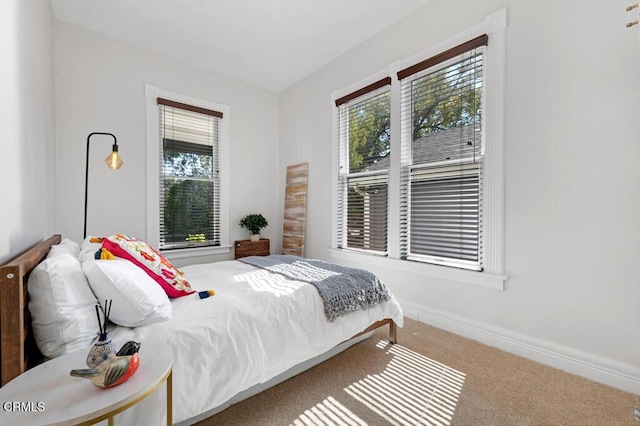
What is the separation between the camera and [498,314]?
7.21 ft

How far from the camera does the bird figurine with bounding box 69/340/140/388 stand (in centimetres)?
81

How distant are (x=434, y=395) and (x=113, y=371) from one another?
1647 mm

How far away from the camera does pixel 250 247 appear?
3969 millimetres

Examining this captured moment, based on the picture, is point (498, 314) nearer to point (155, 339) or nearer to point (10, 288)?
point (155, 339)

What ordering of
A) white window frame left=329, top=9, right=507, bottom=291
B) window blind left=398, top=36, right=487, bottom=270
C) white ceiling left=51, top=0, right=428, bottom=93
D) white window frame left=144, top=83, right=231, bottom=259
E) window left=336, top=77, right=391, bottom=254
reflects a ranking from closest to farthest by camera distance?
white window frame left=329, top=9, right=507, bottom=291 → window blind left=398, top=36, right=487, bottom=270 → white ceiling left=51, top=0, right=428, bottom=93 → window left=336, top=77, right=391, bottom=254 → white window frame left=144, top=83, right=231, bottom=259

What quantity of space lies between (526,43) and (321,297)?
2369mm

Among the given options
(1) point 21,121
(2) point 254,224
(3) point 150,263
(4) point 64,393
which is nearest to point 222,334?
(4) point 64,393

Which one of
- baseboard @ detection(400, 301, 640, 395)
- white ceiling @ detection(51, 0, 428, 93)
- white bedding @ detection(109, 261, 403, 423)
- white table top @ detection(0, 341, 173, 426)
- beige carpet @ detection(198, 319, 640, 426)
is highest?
white ceiling @ detection(51, 0, 428, 93)

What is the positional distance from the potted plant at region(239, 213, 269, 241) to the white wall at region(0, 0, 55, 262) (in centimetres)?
224

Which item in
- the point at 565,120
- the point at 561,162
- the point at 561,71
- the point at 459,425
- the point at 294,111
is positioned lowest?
the point at 459,425

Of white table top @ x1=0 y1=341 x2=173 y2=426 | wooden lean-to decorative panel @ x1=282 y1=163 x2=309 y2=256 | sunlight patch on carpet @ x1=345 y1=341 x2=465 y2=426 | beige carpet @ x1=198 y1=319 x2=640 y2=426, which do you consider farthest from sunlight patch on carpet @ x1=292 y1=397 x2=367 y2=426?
wooden lean-to decorative panel @ x1=282 y1=163 x2=309 y2=256

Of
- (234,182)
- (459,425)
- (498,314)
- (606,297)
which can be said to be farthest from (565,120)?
(234,182)

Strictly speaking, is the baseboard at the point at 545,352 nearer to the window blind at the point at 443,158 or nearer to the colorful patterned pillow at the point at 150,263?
the window blind at the point at 443,158

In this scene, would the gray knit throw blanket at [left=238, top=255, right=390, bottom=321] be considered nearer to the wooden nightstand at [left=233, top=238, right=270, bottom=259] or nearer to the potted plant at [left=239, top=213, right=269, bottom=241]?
the wooden nightstand at [left=233, top=238, right=270, bottom=259]
